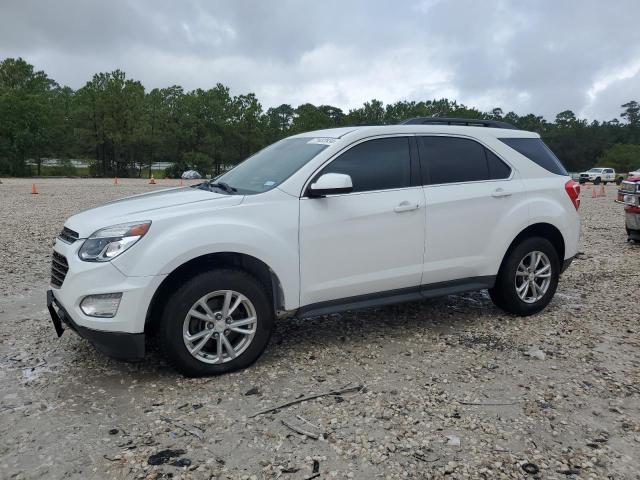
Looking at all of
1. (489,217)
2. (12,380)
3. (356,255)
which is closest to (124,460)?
(12,380)

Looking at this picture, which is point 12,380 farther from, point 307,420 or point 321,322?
point 321,322

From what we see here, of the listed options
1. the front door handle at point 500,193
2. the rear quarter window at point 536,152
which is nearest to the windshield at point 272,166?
the front door handle at point 500,193

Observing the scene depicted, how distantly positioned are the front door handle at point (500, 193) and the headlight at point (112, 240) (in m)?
3.07

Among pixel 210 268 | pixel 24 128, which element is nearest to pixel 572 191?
pixel 210 268

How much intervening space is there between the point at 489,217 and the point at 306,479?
3.01 m

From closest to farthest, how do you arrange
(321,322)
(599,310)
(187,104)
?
(321,322) < (599,310) < (187,104)

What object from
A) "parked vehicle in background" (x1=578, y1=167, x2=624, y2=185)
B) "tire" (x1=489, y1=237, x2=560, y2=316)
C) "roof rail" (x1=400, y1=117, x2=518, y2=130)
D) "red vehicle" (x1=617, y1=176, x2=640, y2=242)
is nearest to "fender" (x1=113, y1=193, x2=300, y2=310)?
"roof rail" (x1=400, y1=117, x2=518, y2=130)

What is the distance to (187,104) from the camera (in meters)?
60.1

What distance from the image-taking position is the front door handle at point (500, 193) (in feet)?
15.4

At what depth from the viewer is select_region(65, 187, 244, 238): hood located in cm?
348

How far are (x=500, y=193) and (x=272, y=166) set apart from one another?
213cm

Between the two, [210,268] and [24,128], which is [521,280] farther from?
[24,128]

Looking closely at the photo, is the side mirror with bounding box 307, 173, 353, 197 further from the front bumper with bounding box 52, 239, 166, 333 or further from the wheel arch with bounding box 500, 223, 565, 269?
the wheel arch with bounding box 500, 223, 565, 269

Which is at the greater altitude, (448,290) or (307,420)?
(448,290)
